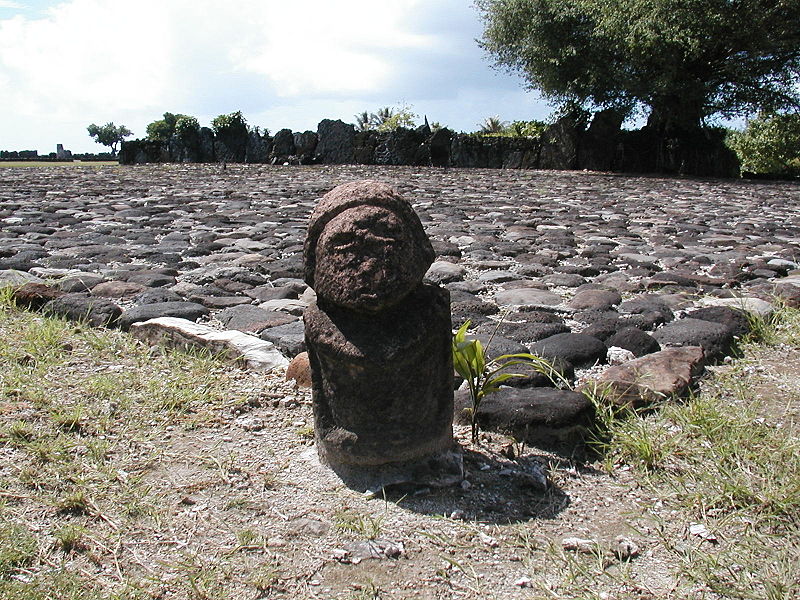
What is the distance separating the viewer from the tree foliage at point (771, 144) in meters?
19.0

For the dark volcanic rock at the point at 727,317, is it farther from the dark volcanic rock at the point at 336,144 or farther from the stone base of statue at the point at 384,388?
the dark volcanic rock at the point at 336,144

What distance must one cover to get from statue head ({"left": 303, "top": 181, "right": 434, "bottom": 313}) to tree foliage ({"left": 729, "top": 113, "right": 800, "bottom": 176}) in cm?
1931

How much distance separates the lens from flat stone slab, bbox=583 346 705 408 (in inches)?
116

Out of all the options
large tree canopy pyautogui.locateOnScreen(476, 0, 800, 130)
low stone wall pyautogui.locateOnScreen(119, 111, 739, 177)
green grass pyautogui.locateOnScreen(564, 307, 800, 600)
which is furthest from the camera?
low stone wall pyautogui.locateOnScreen(119, 111, 739, 177)

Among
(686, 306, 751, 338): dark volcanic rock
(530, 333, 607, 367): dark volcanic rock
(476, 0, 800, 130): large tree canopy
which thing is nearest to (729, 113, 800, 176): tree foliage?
(476, 0, 800, 130): large tree canopy

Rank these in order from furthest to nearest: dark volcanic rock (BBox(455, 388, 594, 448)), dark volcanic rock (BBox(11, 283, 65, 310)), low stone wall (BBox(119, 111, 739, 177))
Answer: low stone wall (BBox(119, 111, 739, 177)), dark volcanic rock (BBox(11, 283, 65, 310)), dark volcanic rock (BBox(455, 388, 594, 448))

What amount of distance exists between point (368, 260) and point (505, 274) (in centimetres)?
321

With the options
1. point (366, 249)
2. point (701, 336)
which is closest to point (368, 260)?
point (366, 249)

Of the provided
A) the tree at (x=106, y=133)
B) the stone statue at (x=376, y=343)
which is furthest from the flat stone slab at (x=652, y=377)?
the tree at (x=106, y=133)

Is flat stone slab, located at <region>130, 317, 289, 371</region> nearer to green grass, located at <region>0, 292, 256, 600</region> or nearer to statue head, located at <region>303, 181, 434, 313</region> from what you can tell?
green grass, located at <region>0, 292, 256, 600</region>

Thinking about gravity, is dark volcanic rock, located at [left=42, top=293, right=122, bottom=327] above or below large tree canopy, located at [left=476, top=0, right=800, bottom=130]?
below

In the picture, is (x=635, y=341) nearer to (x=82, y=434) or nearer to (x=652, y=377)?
(x=652, y=377)

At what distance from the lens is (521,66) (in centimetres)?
2025

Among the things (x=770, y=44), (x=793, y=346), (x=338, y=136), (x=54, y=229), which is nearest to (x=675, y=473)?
(x=793, y=346)
